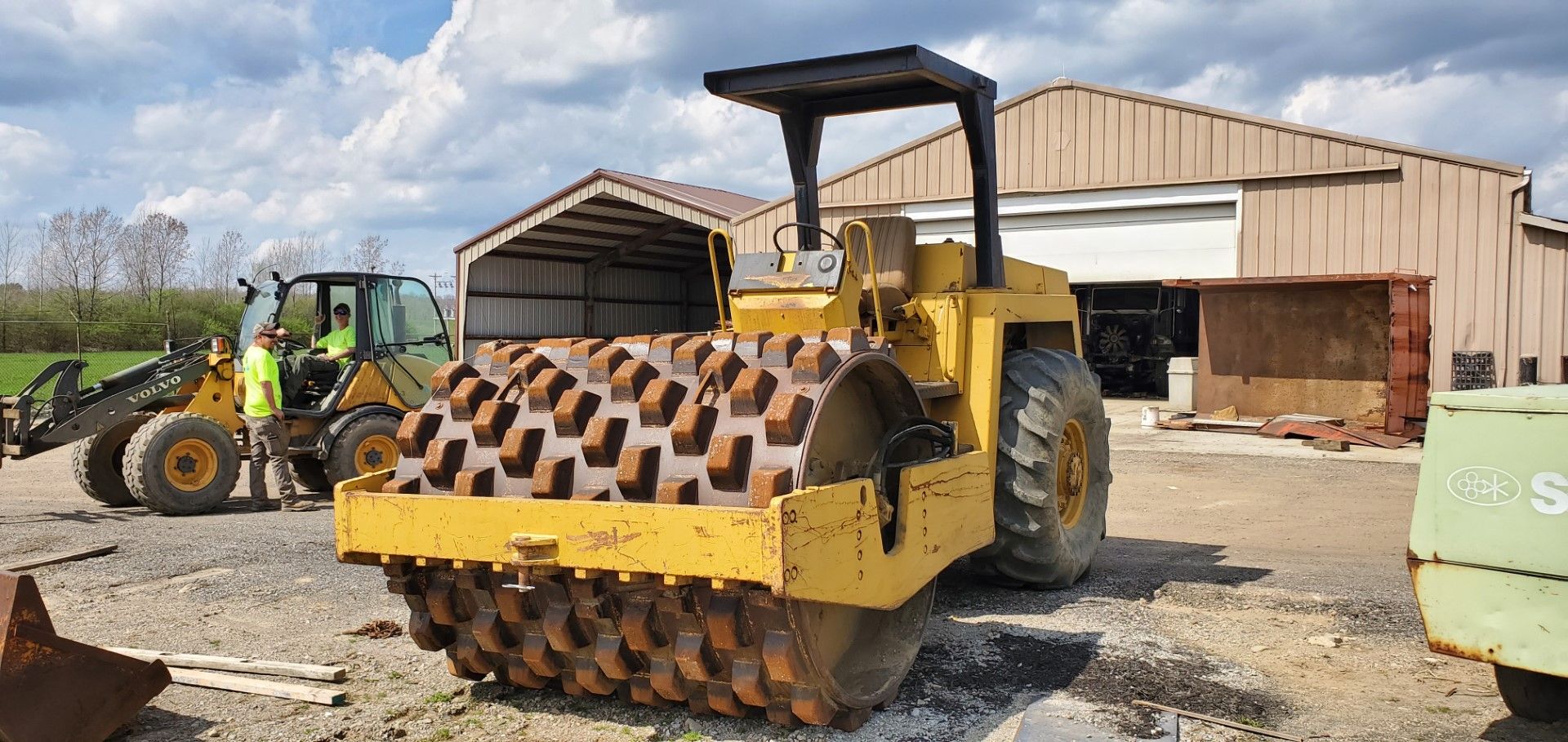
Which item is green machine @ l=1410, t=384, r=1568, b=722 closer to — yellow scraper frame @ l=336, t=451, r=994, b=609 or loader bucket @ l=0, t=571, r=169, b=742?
yellow scraper frame @ l=336, t=451, r=994, b=609

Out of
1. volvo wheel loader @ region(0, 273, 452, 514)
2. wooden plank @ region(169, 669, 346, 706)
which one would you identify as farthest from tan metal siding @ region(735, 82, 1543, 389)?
wooden plank @ region(169, 669, 346, 706)

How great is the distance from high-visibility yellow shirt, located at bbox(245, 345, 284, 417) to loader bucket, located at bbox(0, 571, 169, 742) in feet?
20.2

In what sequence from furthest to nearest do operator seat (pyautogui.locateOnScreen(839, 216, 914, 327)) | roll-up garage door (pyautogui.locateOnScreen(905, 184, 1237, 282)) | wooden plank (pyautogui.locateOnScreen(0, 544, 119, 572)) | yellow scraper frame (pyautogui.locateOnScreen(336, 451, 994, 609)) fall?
roll-up garage door (pyautogui.locateOnScreen(905, 184, 1237, 282))
wooden plank (pyautogui.locateOnScreen(0, 544, 119, 572))
operator seat (pyautogui.locateOnScreen(839, 216, 914, 327))
yellow scraper frame (pyautogui.locateOnScreen(336, 451, 994, 609))

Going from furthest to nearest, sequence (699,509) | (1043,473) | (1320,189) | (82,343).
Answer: (82,343), (1320,189), (1043,473), (699,509)

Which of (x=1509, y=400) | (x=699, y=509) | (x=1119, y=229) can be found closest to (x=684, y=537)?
(x=699, y=509)

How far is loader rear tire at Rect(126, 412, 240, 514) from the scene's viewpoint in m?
9.55

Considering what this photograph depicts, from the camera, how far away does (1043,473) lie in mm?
5652

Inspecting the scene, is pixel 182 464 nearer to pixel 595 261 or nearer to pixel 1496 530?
pixel 1496 530

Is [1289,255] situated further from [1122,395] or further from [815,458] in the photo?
[815,458]

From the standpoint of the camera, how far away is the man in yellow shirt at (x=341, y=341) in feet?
36.0

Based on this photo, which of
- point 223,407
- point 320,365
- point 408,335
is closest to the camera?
point 223,407

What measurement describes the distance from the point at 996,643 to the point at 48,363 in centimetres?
2972

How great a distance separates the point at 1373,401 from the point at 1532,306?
9.30 ft

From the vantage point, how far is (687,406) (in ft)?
12.4
